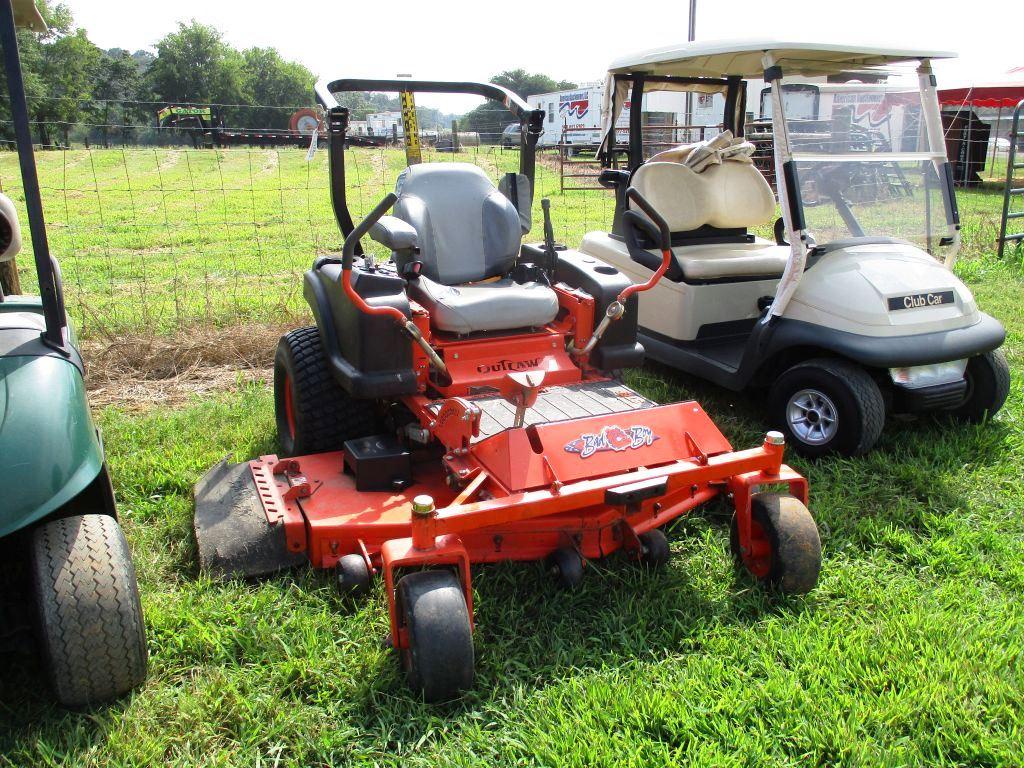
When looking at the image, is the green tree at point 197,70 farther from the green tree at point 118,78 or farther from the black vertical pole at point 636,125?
the black vertical pole at point 636,125

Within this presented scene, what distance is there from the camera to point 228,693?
2.46m

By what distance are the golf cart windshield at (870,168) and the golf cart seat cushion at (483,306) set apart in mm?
1524

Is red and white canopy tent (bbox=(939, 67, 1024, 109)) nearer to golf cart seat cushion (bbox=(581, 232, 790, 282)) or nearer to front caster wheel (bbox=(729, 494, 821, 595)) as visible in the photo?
golf cart seat cushion (bbox=(581, 232, 790, 282))

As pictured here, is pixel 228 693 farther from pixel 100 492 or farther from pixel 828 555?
pixel 828 555

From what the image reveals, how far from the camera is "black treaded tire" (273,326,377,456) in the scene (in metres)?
3.78

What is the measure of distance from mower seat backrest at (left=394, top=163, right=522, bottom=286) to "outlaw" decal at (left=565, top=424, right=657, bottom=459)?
1.46m

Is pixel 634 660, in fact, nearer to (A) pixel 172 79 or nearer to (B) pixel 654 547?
(B) pixel 654 547

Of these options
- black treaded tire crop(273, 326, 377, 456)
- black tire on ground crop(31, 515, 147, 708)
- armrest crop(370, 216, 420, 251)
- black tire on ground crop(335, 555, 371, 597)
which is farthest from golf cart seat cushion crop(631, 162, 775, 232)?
black tire on ground crop(31, 515, 147, 708)

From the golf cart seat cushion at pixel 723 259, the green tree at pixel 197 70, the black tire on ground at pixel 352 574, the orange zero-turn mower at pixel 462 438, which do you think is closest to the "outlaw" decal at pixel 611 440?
the orange zero-turn mower at pixel 462 438

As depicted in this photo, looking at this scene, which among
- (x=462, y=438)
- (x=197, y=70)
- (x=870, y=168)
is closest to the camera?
(x=462, y=438)

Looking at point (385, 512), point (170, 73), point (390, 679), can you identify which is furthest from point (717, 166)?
point (170, 73)

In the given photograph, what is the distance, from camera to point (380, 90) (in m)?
4.09

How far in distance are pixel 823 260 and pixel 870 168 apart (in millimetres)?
620

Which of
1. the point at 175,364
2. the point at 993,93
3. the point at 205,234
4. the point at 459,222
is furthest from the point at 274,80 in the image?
the point at 459,222
